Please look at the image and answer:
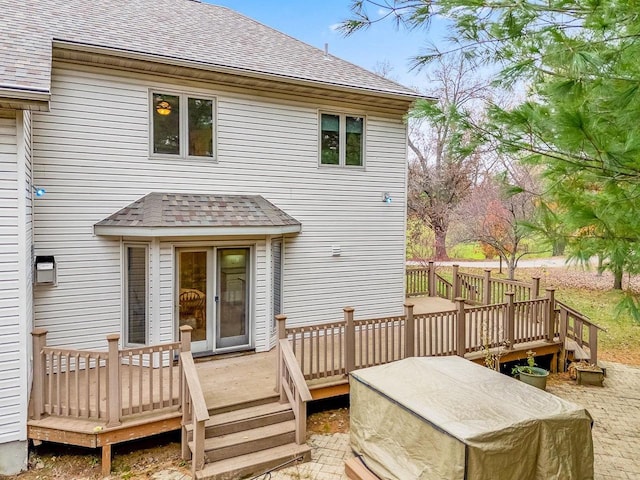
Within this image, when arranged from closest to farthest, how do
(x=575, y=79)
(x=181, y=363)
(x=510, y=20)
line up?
(x=575, y=79)
(x=510, y=20)
(x=181, y=363)

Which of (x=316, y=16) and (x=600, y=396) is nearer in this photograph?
(x=600, y=396)

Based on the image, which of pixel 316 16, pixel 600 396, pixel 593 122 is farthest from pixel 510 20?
pixel 316 16

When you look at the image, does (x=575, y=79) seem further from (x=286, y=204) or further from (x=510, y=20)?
(x=286, y=204)

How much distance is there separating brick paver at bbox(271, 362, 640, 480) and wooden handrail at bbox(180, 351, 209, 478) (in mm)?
929

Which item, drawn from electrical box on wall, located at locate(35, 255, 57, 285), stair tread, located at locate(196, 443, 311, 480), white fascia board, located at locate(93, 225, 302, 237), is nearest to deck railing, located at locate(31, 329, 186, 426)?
stair tread, located at locate(196, 443, 311, 480)

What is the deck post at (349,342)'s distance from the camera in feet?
22.3

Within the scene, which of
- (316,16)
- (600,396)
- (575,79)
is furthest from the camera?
(316,16)

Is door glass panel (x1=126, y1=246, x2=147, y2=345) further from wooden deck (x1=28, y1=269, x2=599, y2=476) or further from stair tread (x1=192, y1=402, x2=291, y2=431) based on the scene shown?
stair tread (x1=192, y1=402, x2=291, y2=431)

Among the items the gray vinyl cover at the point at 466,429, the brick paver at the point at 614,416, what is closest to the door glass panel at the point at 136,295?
the gray vinyl cover at the point at 466,429

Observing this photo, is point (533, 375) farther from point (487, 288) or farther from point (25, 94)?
point (25, 94)

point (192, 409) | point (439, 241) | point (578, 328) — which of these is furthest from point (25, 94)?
point (439, 241)

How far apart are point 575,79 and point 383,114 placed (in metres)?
6.30

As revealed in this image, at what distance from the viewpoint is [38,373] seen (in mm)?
5188

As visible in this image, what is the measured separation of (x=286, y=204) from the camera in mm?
8656
